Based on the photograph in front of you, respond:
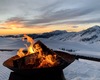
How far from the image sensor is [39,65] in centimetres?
623

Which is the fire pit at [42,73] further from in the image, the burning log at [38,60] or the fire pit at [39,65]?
the burning log at [38,60]

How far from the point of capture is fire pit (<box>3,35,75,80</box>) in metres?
5.79

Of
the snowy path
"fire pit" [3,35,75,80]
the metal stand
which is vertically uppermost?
"fire pit" [3,35,75,80]

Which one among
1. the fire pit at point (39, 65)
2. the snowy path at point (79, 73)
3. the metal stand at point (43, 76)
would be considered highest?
the fire pit at point (39, 65)

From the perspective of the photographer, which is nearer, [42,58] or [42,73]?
[42,73]

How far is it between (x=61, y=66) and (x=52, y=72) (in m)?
0.35

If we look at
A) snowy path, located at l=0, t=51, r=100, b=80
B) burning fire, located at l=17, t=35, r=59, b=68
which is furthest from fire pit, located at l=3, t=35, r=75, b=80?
snowy path, located at l=0, t=51, r=100, b=80

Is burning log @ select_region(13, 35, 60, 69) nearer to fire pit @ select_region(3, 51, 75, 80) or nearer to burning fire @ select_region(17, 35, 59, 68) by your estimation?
burning fire @ select_region(17, 35, 59, 68)

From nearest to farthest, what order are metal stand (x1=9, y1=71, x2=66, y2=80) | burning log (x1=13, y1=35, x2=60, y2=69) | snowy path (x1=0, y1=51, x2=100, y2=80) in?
metal stand (x1=9, y1=71, x2=66, y2=80), burning log (x1=13, y1=35, x2=60, y2=69), snowy path (x1=0, y1=51, x2=100, y2=80)

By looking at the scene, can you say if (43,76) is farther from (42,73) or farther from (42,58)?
(42,58)

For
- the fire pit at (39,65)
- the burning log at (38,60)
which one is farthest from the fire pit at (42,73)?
the burning log at (38,60)

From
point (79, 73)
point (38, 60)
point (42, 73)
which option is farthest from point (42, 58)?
point (79, 73)

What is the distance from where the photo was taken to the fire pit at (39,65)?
19.0 ft

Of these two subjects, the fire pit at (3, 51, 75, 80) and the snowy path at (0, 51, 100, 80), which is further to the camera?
the snowy path at (0, 51, 100, 80)
